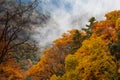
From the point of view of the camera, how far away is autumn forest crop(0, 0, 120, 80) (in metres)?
18.5

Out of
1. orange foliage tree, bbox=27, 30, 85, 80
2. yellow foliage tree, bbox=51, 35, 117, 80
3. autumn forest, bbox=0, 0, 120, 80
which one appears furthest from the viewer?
orange foliage tree, bbox=27, 30, 85, 80

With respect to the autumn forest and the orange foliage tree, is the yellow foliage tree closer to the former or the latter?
the autumn forest

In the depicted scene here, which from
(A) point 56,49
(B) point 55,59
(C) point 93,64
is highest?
(A) point 56,49

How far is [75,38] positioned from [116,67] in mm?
18476

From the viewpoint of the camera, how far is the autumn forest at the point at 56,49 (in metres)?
18.5

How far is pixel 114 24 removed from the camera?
51750 millimetres

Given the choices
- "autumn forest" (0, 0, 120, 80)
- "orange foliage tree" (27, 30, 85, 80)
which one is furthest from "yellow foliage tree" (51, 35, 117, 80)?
"orange foliage tree" (27, 30, 85, 80)

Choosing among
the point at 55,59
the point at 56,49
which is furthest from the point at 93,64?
the point at 56,49

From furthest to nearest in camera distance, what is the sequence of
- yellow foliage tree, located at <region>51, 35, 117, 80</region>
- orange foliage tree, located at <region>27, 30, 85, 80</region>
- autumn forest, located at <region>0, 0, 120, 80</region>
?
orange foliage tree, located at <region>27, 30, 85, 80</region> < yellow foliage tree, located at <region>51, 35, 117, 80</region> < autumn forest, located at <region>0, 0, 120, 80</region>

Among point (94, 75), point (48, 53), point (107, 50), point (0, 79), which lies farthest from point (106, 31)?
point (0, 79)

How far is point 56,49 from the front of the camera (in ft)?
219

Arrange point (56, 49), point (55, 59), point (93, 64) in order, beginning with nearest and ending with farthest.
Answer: point (93, 64) → point (55, 59) → point (56, 49)

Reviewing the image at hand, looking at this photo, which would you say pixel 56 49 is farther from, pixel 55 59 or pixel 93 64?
pixel 93 64

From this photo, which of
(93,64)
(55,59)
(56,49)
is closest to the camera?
(93,64)
